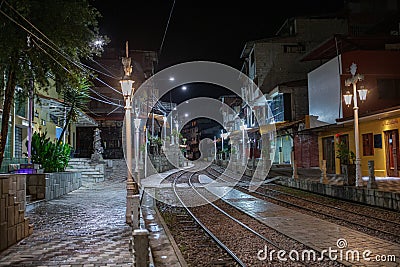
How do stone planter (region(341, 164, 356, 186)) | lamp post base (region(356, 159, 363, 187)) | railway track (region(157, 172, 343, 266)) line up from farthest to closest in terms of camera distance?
1. stone planter (region(341, 164, 356, 186))
2. lamp post base (region(356, 159, 363, 187))
3. railway track (region(157, 172, 343, 266))

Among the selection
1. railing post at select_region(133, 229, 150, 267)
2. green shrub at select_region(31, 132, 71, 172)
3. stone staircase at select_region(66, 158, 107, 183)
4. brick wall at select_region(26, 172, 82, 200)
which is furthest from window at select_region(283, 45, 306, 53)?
railing post at select_region(133, 229, 150, 267)

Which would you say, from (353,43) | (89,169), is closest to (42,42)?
(89,169)

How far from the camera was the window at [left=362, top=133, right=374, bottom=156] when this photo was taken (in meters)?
22.8

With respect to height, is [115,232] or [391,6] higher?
[391,6]

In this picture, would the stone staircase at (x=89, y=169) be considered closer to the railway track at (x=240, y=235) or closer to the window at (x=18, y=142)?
the window at (x=18, y=142)

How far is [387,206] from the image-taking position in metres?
13.7

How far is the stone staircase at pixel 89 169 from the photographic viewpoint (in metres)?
24.7

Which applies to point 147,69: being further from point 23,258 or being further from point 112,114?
point 23,258

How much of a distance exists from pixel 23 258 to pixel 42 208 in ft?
22.7

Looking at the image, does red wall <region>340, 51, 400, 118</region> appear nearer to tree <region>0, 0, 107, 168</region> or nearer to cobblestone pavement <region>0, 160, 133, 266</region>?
tree <region>0, 0, 107, 168</region>

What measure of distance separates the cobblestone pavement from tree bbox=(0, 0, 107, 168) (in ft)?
9.06

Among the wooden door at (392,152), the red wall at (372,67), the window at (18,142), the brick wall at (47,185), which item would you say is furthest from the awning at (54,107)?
the wooden door at (392,152)

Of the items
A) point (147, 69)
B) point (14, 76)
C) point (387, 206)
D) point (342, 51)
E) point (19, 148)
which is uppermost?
point (147, 69)

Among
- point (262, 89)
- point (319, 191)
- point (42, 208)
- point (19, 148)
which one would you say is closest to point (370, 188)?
point (319, 191)
